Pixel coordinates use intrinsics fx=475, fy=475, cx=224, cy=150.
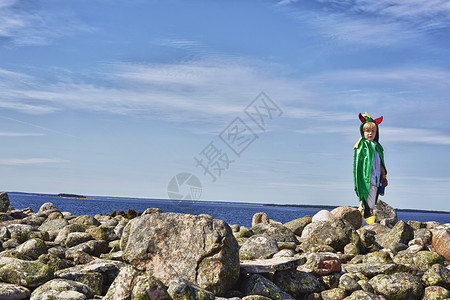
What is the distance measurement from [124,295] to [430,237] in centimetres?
1076

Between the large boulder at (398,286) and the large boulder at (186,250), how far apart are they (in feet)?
11.4

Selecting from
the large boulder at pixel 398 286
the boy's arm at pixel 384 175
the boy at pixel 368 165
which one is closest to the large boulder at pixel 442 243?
the large boulder at pixel 398 286

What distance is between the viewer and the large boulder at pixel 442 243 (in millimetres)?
13961

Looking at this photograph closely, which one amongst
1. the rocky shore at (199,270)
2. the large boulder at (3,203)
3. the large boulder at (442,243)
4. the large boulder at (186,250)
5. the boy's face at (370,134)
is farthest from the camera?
the large boulder at (3,203)

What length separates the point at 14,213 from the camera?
22.3m

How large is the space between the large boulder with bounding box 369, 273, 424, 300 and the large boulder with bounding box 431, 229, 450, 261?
3.26 metres

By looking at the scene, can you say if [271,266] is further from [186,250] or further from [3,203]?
[3,203]

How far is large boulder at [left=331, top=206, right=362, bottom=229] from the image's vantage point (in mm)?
18109

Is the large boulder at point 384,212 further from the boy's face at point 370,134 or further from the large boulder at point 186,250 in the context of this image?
the large boulder at point 186,250

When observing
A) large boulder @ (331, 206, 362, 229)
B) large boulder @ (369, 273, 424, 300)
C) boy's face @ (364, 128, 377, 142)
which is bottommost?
large boulder @ (369, 273, 424, 300)

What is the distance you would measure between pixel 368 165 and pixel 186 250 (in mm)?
10947

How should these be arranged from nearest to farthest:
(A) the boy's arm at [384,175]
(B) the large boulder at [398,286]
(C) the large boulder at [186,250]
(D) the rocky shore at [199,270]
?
(D) the rocky shore at [199,270] < (C) the large boulder at [186,250] < (B) the large boulder at [398,286] < (A) the boy's arm at [384,175]

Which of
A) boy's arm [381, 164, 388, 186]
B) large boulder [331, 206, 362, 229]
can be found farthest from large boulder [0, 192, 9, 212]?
boy's arm [381, 164, 388, 186]

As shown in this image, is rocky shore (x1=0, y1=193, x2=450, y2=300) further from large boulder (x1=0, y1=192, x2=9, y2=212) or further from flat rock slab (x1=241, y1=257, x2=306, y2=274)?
large boulder (x1=0, y1=192, x2=9, y2=212)
